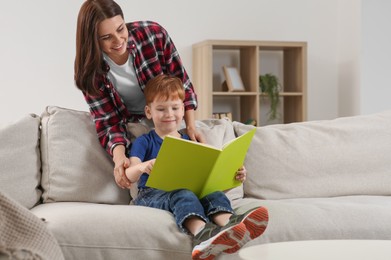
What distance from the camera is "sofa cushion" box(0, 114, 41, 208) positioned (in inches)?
106

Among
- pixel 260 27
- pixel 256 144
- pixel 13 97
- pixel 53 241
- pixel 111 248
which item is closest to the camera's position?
pixel 53 241

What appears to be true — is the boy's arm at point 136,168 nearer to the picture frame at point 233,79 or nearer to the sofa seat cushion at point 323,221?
the sofa seat cushion at point 323,221

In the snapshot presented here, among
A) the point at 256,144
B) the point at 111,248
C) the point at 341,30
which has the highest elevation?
the point at 341,30

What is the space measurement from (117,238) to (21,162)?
63cm

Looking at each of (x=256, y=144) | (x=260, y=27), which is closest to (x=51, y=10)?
(x=260, y=27)

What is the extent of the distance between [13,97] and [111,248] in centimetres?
318

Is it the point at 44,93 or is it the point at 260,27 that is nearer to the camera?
the point at 44,93

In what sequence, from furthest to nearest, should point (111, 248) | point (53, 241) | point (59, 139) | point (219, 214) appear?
point (59, 139) < point (219, 214) < point (111, 248) < point (53, 241)

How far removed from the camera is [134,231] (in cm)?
234

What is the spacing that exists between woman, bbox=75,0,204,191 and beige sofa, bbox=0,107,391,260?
95 mm

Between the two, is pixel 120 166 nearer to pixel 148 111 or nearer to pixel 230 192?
pixel 148 111

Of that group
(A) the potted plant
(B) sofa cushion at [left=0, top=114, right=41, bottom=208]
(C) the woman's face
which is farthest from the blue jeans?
(A) the potted plant

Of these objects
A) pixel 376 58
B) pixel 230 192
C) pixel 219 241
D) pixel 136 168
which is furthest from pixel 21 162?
pixel 376 58

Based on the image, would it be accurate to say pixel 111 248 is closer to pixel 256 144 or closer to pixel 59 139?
pixel 59 139
